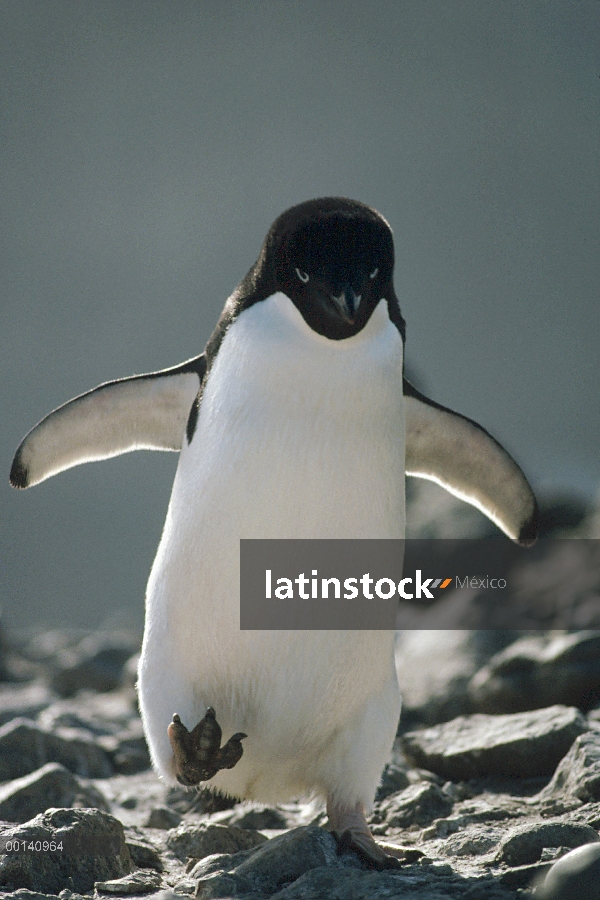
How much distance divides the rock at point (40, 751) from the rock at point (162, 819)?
43 centimetres

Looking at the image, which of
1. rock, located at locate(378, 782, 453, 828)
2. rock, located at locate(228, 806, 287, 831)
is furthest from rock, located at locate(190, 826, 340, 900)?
rock, located at locate(228, 806, 287, 831)

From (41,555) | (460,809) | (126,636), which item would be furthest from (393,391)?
(41,555)

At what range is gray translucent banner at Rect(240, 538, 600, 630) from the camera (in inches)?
81.9

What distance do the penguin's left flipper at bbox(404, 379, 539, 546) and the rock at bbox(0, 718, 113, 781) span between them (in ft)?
4.72

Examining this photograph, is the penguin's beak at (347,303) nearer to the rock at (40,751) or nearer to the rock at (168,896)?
the rock at (168,896)

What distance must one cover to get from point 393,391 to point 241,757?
917 mm

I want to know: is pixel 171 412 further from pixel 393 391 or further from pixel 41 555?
pixel 41 555

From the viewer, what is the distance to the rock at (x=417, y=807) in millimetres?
2459

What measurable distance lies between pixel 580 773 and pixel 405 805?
0.51 metres

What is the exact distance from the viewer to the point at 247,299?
88.0 inches

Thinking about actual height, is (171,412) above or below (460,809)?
above

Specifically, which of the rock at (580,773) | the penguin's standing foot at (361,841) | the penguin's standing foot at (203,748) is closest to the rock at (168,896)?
the penguin's standing foot at (203,748)

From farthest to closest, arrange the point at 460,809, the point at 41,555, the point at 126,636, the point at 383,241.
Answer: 1. the point at 41,555
2. the point at 126,636
3. the point at 460,809
4. the point at 383,241

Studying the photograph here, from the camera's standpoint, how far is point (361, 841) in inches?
79.3
